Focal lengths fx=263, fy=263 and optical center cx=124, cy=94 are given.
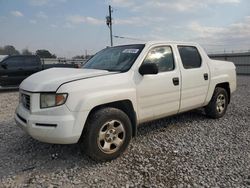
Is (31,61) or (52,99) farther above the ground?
(31,61)

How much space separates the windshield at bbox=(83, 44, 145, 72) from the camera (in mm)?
4438

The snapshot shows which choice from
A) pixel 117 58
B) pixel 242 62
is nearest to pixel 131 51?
pixel 117 58

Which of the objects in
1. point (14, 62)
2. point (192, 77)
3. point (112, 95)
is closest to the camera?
point (112, 95)

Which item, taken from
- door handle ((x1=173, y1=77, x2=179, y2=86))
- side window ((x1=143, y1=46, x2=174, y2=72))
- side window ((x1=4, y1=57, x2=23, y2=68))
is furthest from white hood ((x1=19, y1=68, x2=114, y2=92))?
side window ((x1=4, y1=57, x2=23, y2=68))

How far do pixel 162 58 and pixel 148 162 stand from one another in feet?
6.42

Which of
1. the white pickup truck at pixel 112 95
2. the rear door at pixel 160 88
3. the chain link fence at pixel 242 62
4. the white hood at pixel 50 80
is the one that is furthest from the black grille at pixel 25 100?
the chain link fence at pixel 242 62

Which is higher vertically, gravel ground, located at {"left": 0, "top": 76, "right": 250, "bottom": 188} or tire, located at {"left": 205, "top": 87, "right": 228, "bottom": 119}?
tire, located at {"left": 205, "top": 87, "right": 228, "bottom": 119}

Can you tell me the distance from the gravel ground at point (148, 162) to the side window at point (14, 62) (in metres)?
8.64

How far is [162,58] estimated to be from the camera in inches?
191

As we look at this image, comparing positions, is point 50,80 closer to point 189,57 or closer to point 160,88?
point 160,88

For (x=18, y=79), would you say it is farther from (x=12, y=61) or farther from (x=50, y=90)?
(x=50, y=90)

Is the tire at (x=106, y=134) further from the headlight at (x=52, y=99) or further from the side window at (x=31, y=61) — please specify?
the side window at (x=31, y=61)

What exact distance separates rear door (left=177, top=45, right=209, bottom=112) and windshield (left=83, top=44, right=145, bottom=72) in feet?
3.49

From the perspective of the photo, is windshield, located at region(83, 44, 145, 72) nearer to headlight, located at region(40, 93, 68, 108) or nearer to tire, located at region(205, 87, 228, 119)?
headlight, located at region(40, 93, 68, 108)
